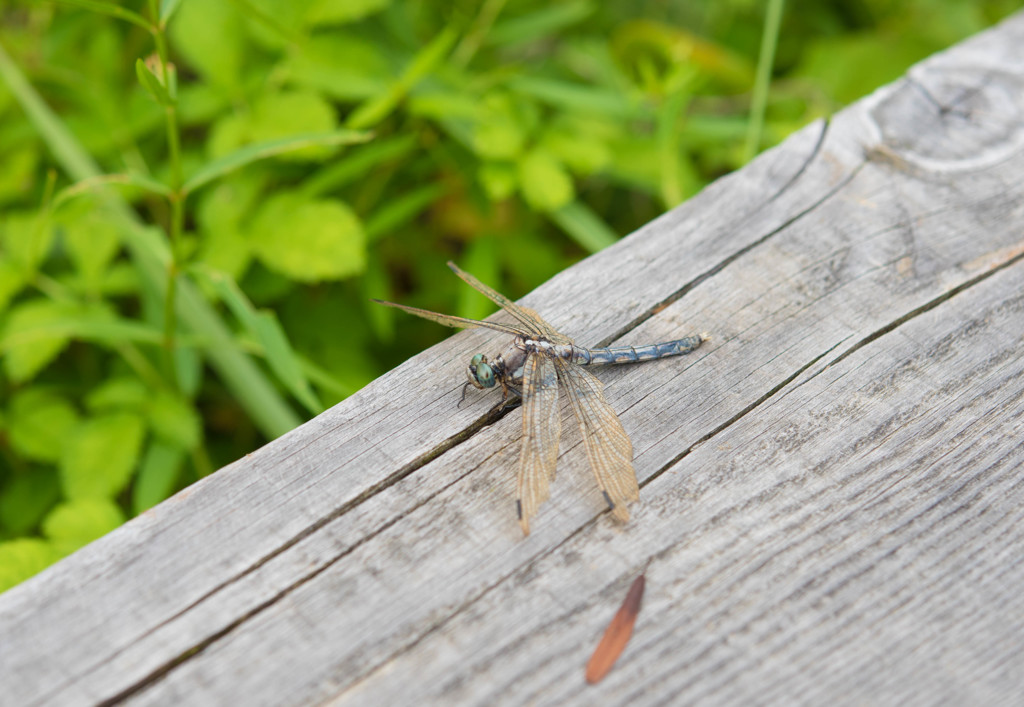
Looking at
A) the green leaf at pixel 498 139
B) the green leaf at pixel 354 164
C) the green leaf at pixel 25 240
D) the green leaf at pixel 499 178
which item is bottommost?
the green leaf at pixel 499 178

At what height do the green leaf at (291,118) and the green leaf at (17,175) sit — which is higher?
the green leaf at (17,175)

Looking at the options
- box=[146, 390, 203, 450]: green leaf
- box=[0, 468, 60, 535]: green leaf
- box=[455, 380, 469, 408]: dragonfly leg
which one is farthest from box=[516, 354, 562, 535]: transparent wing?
box=[0, 468, 60, 535]: green leaf

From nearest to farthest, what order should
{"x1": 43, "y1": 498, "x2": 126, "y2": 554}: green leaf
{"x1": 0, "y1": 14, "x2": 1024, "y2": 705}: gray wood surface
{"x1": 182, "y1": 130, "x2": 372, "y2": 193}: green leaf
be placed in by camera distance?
{"x1": 0, "y1": 14, "x2": 1024, "y2": 705}: gray wood surface < {"x1": 43, "y1": 498, "x2": 126, "y2": 554}: green leaf < {"x1": 182, "y1": 130, "x2": 372, "y2": 193}: green leaf

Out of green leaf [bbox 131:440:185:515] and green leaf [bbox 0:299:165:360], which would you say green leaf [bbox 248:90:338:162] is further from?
green leaf [bbox 131:440:185:515]

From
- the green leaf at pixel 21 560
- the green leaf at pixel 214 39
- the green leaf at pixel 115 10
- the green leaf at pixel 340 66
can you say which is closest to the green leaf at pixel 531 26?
the green leaf at pixel 340 66

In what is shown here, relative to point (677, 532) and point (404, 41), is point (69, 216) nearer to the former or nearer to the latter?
point (404, 41)

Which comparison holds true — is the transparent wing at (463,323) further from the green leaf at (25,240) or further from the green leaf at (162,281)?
the green leaf at (25,240)

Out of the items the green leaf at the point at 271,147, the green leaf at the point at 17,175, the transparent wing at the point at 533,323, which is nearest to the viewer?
the transparent wing at the point at 533,323

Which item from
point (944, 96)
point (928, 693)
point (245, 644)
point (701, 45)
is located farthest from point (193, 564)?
point (701, 45)
